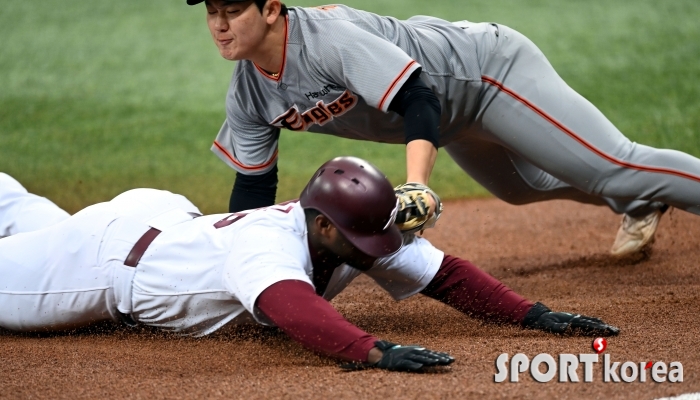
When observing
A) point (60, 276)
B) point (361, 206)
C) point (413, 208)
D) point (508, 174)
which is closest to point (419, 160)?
point (413, 208)

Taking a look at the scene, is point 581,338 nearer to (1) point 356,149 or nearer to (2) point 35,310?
(2) point 35,310

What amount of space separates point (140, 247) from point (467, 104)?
4.69ft

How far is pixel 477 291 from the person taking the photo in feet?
9.82

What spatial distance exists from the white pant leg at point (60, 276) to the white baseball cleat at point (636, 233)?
8.68ft

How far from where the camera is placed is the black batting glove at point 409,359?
7.93 feet

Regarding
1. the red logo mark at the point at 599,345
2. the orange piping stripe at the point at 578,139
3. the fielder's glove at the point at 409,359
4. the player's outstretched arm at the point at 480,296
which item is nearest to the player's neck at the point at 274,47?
the orange piping stripe at the point at 578,139

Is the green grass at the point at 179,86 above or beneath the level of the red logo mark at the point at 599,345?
above

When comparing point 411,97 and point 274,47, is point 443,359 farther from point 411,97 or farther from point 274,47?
point 274,47

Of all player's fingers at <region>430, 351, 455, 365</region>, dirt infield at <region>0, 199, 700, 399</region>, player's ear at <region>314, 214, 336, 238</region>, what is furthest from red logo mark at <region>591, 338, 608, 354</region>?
player's ear at <region>314, 214, 336, 238</region>

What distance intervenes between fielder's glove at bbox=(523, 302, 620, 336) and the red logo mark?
0.32ft

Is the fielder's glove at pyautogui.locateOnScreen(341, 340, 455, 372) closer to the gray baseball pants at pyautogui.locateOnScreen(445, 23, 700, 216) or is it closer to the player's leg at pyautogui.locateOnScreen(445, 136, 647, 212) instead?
the gray baseball pants at pyautogui.locateOnScreen(445, 23, 700, 216)

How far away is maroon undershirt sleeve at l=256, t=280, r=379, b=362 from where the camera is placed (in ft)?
7.98

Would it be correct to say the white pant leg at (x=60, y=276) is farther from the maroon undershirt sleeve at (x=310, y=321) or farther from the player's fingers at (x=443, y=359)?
the player's fingers at (x=443, y=359)

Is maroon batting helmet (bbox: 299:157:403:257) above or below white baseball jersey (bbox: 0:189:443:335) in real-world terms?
above
